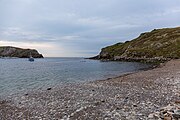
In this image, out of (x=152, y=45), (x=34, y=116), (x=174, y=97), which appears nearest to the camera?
(x=34, y=116)

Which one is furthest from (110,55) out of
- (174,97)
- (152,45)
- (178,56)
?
(174,97)

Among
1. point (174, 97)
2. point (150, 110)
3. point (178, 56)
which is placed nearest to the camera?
point (150, 110)

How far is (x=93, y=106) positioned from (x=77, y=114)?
229 cm

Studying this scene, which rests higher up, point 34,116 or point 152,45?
point 152,45

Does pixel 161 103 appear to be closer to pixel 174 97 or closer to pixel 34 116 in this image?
pixel 174 97

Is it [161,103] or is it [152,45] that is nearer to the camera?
[161,103]

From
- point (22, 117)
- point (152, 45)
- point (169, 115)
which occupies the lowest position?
point (22, 117)

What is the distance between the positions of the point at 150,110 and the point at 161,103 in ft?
8.48

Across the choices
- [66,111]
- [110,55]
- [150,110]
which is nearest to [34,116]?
[66,111]

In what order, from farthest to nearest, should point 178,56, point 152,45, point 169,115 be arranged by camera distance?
point 152,45 < point 178,56 < point 169,115

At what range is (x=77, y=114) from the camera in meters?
14.1

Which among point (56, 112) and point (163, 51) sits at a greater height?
point (163, 51)

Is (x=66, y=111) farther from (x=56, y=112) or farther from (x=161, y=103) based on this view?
(x=161, y=103)

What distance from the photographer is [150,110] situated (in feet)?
44.7
